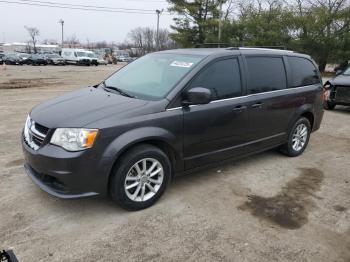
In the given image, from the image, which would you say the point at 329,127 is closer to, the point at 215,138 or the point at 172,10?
the point at 215,138

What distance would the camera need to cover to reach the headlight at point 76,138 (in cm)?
340

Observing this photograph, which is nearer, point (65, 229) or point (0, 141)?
point (65, 229)

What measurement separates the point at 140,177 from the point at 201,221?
0.79m

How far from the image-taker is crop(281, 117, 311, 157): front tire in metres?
5.77

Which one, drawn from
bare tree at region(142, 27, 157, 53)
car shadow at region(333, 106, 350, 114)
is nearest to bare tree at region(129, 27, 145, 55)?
bare tree at region(142, 27, 157, 53)

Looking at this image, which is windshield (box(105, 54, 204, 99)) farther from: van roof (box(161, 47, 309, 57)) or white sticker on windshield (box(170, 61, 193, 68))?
van roof (box(161, 47, 309, 57))

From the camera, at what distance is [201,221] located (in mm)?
3703

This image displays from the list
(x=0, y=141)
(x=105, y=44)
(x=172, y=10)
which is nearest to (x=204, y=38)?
(x=172, y=10)

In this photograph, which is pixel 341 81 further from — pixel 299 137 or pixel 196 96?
pixel 196 96

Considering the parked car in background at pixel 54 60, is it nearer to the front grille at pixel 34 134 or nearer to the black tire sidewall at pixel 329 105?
the black tire sidewall at pixel 329 105

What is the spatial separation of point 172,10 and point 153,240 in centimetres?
4131

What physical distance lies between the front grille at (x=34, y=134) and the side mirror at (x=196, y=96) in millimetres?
1535

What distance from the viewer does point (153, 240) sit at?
334cm

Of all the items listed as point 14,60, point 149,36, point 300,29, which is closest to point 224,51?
point 300,29
